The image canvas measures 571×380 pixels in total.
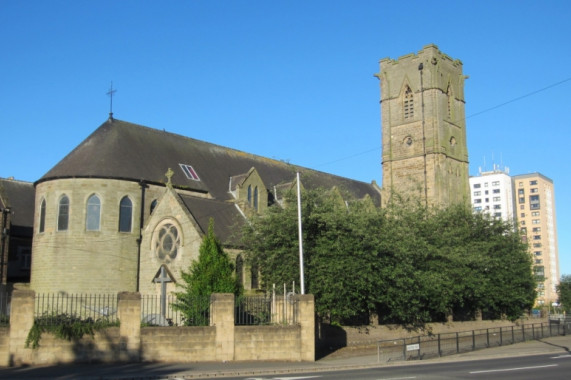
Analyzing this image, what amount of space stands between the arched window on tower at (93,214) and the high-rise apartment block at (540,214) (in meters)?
136

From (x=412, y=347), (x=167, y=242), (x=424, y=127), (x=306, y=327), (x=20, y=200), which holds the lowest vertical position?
(x=412, y=347)

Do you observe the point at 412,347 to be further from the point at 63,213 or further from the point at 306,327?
→ the point at 63,213

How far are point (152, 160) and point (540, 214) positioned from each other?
13873 cm

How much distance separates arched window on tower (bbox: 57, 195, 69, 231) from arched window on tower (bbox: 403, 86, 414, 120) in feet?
104

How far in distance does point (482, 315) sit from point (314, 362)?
2320 cm

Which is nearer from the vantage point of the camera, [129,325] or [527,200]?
[129,325]

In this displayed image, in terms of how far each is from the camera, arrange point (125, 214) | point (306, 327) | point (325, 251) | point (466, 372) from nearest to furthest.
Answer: point (466, 372)
point (306, 327)
point (325, 251)
point (125, 214)

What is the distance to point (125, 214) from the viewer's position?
123 ft

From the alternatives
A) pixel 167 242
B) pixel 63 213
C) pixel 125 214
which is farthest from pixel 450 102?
pixel 63 213

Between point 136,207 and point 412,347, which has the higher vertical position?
point 136,207

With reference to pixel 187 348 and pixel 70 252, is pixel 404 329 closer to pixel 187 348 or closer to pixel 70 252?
pixel 187 348

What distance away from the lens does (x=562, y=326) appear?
136ft

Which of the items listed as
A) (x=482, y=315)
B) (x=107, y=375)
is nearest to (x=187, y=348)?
(x=107, y=375)

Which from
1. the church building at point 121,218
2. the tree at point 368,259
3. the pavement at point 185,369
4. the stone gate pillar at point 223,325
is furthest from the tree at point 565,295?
the stone gate pillar at point 223,325
